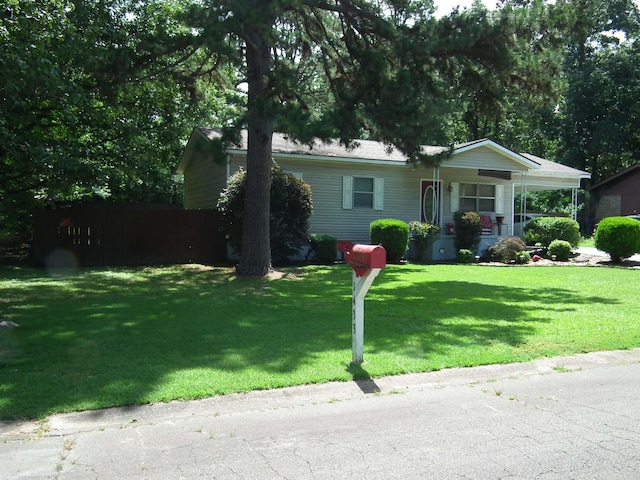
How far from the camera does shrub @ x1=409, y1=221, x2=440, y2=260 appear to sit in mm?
19609

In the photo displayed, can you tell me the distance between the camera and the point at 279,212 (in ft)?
53.6

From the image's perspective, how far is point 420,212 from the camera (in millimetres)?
21891

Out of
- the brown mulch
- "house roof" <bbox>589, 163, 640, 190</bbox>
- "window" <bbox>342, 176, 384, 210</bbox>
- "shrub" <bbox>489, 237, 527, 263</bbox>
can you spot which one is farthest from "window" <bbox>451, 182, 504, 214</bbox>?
"house roof" <bbox>589, 163, 640, 190</bbox>

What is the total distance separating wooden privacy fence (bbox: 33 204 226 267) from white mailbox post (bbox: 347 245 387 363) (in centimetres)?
1236

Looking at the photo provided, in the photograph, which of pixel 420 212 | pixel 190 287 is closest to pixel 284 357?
pixel 190 287

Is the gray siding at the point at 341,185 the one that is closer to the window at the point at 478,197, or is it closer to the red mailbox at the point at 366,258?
the window at the point at 478,197

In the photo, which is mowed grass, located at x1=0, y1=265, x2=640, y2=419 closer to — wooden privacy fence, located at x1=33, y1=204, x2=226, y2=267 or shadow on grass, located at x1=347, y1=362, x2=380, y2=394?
shadow on grass, located at x1=347, y1=362, x2=380, y2=394

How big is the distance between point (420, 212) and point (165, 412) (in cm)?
1822

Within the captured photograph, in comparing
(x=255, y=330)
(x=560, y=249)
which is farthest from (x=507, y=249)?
(x=255, y=330)

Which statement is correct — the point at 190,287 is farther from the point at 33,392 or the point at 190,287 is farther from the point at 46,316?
the point at 33,392

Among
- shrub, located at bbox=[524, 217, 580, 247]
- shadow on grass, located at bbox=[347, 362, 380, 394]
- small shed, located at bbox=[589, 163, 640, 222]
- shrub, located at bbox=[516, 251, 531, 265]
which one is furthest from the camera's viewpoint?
small shed, located at bbox=[589, 163, 640, 222]

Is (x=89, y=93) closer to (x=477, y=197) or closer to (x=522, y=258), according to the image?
(x=522, y=258)

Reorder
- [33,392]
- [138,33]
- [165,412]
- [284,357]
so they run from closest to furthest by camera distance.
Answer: [165,412]
[33,392]
[284,357]
[138,33]

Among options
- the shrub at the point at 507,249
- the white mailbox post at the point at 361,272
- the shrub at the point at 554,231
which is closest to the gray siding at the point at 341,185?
the shrub at the point at 554,231
